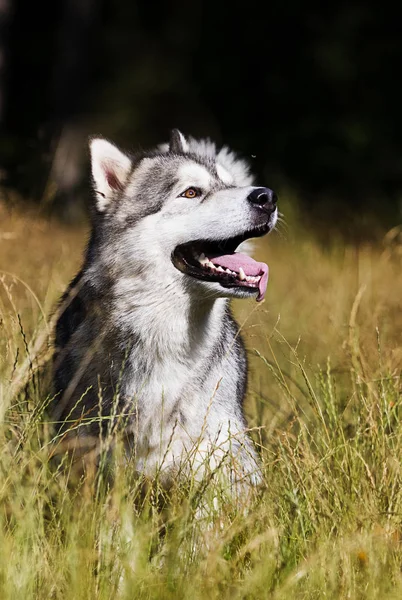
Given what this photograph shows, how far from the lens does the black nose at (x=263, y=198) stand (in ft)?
11.9

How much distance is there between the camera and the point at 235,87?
1670 cm

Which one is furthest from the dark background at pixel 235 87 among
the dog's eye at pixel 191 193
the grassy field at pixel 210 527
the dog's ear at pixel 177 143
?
the grassy field at pixel 210 527

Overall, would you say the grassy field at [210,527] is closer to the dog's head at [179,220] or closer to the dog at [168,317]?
the dog at [168,317]

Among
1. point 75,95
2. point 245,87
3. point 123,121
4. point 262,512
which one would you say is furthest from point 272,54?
point 262,512

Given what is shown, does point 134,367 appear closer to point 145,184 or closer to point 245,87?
point 145,184

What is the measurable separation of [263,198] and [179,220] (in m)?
0.39

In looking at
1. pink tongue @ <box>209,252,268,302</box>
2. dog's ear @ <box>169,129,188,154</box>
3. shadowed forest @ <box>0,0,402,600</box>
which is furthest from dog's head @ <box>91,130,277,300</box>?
shadowed forest @ <box>0,0,402,600</box>

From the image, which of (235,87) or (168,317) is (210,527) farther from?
(235,87)

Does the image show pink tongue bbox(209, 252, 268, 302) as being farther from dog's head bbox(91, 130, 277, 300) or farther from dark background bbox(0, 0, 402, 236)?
dark background bbox(0, 0, 402, 236)

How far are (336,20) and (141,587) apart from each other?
46.6ft

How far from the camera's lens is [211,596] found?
2.36m

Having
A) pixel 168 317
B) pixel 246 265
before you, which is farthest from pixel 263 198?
pixel 168 317

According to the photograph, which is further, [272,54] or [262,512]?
[272,54]

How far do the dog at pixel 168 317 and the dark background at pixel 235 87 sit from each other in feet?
17.9
